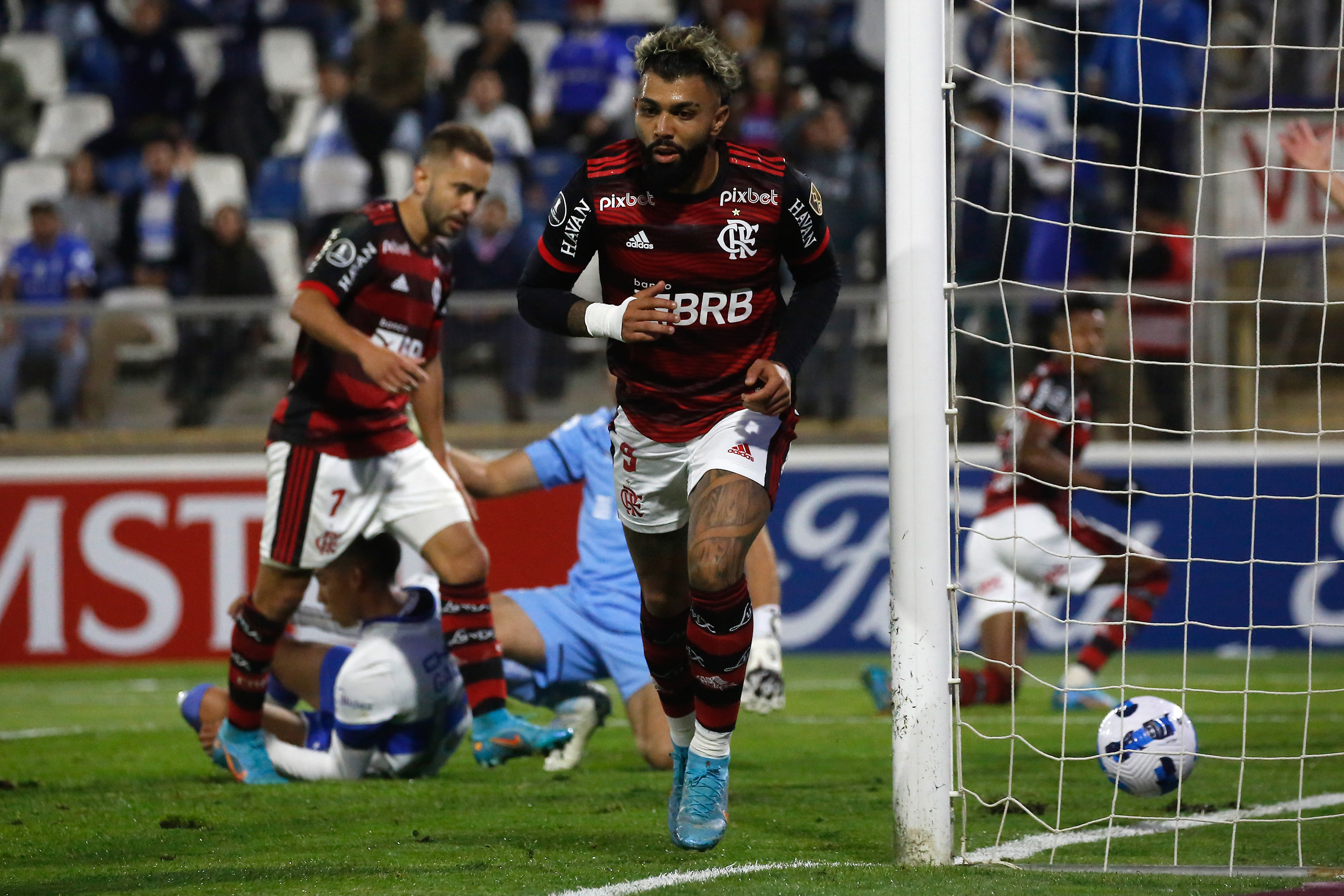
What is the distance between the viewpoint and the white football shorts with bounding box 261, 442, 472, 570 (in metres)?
5.62

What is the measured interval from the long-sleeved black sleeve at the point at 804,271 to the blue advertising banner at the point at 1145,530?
5962 millimetres

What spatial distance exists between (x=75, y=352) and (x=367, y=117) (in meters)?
3.88

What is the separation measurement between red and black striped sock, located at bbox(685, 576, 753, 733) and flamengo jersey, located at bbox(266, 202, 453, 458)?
6.92 ft

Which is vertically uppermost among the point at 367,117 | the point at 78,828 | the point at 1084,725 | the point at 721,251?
the point at 367,117

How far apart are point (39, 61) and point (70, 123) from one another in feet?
3.39

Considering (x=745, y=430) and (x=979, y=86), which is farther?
(x=979, y=86)

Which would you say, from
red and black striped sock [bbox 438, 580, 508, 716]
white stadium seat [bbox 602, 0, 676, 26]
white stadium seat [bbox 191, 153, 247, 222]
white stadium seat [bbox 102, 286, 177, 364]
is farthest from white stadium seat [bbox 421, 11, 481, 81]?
red and black striped sock [bbox 438, 580, 508, 716]

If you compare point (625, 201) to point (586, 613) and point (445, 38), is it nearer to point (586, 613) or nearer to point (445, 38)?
point (586, 613)

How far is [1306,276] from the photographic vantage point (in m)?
10.2

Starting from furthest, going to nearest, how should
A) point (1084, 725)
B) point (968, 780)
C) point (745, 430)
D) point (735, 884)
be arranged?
point (1084, 725)
point (968, 780)
point (745, 430)
point (735, 884)

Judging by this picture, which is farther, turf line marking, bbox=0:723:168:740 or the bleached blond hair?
turf line marking, bbox=0:723:168:740

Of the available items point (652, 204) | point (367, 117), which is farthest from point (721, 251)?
point (367, 117)

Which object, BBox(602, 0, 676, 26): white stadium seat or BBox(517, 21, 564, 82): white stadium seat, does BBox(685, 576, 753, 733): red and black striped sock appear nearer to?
BBox(517, 21, 564, 82): white stadium seat

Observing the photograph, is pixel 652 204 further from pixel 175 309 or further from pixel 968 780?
pixel 175 309
